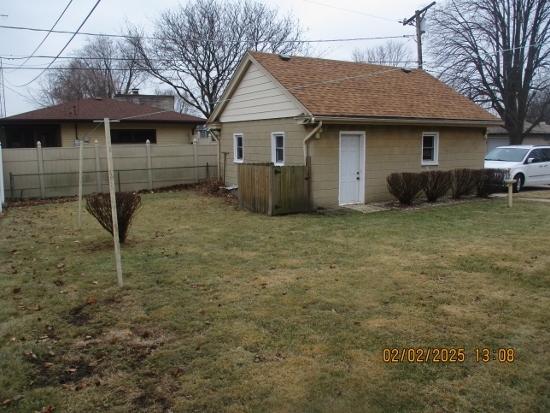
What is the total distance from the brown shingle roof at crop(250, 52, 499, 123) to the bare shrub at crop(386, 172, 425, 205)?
1831mm

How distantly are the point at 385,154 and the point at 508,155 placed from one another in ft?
22.3

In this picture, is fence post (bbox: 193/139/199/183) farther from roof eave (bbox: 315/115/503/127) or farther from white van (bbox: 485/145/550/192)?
white van (bbox: 485/145/550/192)

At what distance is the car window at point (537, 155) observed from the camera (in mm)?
A: 17422

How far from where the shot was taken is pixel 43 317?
529 centimetres

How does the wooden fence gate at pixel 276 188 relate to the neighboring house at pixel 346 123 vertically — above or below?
below

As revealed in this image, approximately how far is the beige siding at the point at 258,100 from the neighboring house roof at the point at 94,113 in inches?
243

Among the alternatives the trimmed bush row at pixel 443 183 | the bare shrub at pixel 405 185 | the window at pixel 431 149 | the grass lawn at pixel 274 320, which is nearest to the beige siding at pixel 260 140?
the bare shrub at pixel 405 185

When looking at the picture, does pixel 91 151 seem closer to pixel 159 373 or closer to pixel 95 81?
pixel 159 373

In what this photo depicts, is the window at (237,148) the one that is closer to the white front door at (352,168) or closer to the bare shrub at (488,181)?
the white front door at (352,168)

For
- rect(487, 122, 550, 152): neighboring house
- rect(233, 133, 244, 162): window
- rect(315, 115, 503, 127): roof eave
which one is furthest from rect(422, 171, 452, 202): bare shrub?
rect(487, 122, 550, 152): neighboring house

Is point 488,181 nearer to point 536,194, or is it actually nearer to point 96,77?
point 536,194

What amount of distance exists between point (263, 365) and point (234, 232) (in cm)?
608

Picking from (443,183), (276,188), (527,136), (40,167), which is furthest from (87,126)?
(527,136)

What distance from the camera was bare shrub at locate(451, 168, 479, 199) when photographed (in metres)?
14.6
